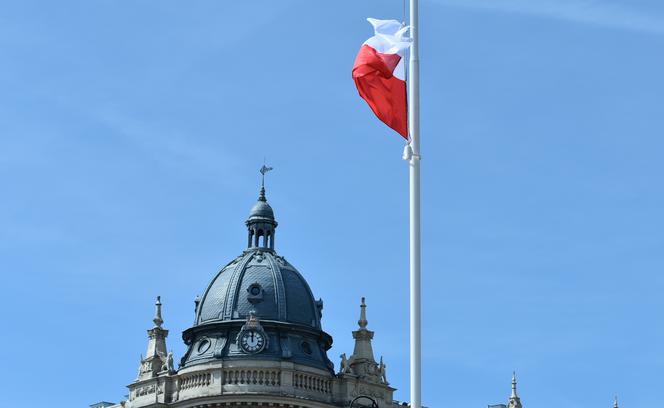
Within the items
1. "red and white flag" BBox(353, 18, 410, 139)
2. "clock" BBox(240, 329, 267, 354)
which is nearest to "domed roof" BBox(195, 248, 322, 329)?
"clock" BBox(240, 329, 267, 354)

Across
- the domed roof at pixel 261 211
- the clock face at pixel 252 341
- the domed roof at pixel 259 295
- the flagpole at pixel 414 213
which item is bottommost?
the flagpole at pixel 414 213

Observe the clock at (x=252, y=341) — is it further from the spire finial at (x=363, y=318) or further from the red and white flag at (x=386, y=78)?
the red and white flag at (x=386, y=78)

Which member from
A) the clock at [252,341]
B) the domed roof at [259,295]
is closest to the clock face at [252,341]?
the clock at [252,341]

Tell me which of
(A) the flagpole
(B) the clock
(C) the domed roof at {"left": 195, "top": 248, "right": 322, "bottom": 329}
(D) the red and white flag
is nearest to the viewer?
Answer: (A) the flagpole

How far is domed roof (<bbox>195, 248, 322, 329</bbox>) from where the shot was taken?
12900 centimetres

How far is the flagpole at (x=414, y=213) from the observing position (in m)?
59.9

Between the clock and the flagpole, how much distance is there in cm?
6553

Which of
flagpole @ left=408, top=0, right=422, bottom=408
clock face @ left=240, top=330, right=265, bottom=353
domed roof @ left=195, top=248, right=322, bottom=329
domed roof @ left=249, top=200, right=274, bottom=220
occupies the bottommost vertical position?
flagpole @ left=408, top=0, right=422, bottom=408

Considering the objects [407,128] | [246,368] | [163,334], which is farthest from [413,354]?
[163,334]

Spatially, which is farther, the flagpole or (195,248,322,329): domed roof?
(195,248,322,329): domed roof

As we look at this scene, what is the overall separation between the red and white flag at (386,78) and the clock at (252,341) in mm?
64668

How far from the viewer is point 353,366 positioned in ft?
433
